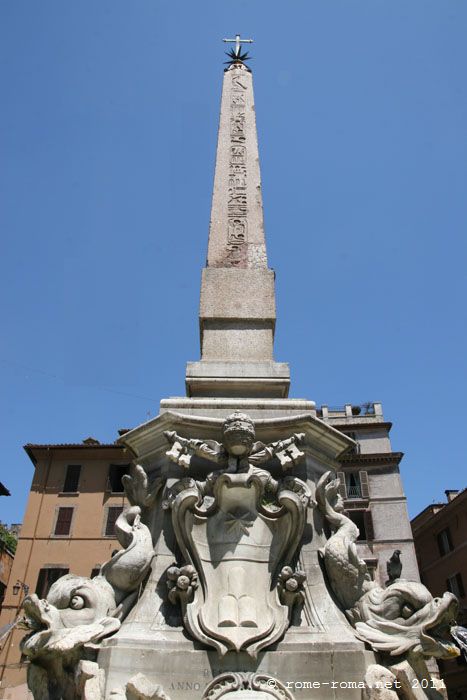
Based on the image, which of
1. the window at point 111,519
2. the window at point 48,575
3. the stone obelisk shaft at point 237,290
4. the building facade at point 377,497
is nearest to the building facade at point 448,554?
the building facade at point 377,497

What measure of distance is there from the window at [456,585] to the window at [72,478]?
17.7m

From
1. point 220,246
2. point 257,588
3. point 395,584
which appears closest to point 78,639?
point 257,588

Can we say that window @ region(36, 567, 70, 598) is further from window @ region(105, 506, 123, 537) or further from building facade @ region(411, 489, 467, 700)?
building facade @ region(411, 489, 467, 700)

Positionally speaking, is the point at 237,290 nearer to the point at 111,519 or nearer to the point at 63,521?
the point at 111,519

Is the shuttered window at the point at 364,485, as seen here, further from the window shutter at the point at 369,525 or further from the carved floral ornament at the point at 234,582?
the carved floral ornament at the point at 234,582

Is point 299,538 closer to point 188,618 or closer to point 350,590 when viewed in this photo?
point 350,590

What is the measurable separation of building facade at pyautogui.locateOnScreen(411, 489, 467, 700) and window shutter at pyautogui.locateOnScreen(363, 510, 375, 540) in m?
4.71

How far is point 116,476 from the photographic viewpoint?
24250mm

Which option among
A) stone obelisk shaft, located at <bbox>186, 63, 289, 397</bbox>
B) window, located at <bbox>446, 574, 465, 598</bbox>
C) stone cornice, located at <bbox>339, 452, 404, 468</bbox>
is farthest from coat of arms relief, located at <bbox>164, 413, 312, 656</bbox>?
window, located at <bbox>446, 574, 465, 598</bbox>

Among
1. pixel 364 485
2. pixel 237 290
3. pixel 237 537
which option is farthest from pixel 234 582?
pixel 364 485

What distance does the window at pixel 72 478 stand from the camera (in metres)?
23.9

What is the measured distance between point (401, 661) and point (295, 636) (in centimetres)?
66

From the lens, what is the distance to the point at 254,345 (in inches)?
234

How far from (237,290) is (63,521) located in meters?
19.5
